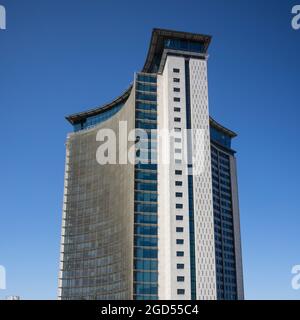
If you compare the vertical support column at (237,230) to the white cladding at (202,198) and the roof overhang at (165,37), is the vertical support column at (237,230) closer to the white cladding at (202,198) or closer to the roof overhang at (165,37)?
the white cladding at (202,198)

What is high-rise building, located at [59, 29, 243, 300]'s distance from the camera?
104 metres

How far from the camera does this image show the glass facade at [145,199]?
4094 inches

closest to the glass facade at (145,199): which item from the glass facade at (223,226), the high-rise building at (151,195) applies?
the high-rise building at (151,195)

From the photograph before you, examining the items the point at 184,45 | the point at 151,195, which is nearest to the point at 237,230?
the point at 151,195

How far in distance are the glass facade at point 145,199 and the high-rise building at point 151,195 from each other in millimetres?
246

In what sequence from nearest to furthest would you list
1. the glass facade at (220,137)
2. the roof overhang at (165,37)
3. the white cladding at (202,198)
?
the white cladding at (202,198)
the roof overhang at (165,37)
the glass facade at (220,137)

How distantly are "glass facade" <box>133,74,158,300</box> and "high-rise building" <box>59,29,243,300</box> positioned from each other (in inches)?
9.7

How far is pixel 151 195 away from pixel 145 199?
1.84 meters

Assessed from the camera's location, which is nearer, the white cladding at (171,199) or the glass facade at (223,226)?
the white cladding at (171,199)

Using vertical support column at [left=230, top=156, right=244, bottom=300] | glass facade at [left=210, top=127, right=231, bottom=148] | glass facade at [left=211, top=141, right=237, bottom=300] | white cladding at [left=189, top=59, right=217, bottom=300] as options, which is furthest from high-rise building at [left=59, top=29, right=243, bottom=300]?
glass facade at [left=210, top=127, right=231, bottom=148]

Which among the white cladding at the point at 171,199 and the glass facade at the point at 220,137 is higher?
the glass facade at the point at 220,137

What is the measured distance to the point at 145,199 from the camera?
110 m

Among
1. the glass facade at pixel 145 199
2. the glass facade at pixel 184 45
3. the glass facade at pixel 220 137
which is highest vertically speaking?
the glass facade at pixel 184 45
